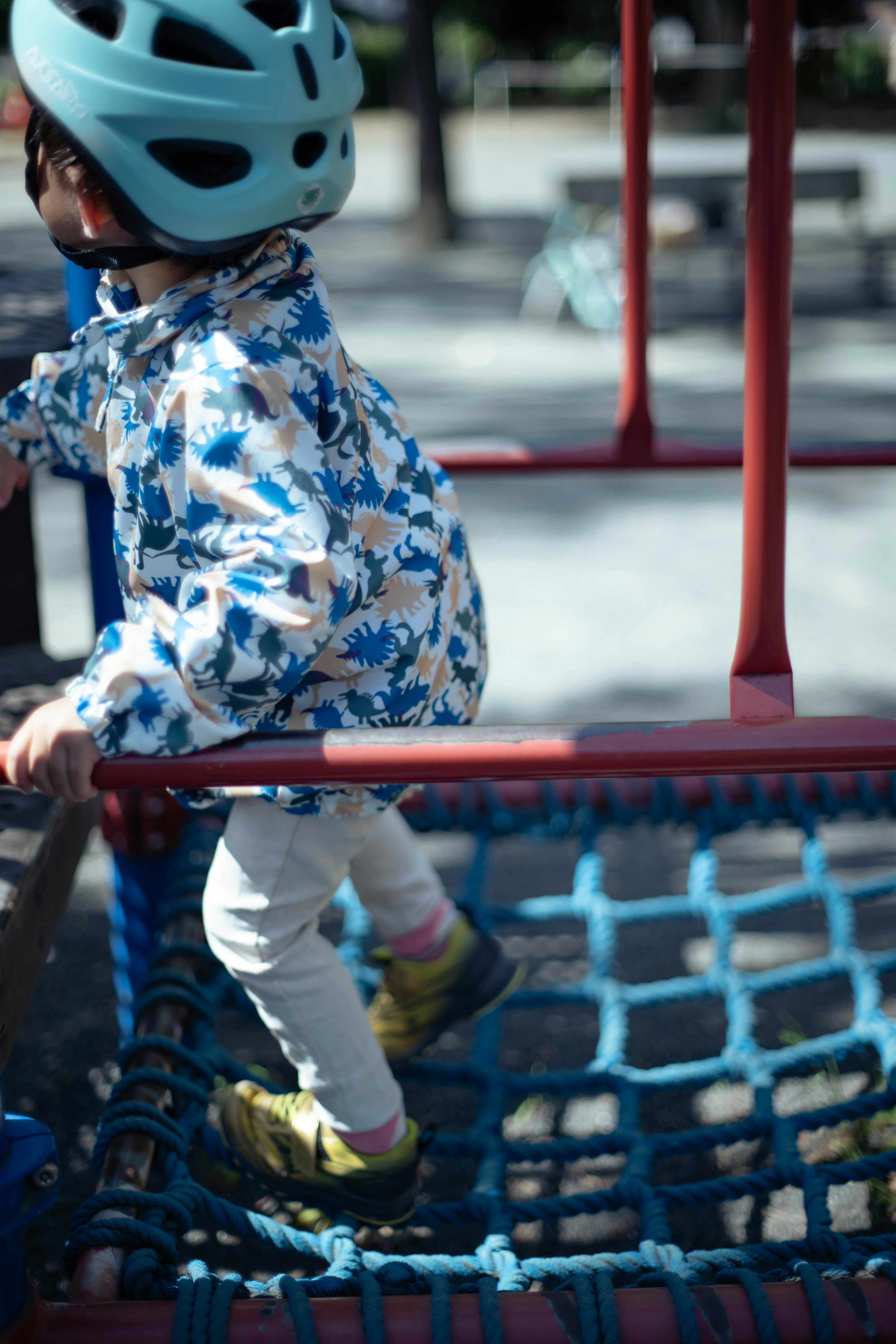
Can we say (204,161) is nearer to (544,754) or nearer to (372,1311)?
(544,754)

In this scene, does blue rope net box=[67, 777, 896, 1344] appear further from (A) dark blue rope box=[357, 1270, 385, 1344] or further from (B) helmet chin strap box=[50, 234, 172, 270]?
(B) helmet chin strap box=[50, 234, 172, 270]

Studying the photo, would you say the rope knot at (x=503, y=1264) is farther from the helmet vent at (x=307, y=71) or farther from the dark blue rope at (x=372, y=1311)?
the helmet vent at (x=307, y=71)

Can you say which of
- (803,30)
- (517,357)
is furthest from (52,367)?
(803,30)

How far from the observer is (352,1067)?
126 centimetres

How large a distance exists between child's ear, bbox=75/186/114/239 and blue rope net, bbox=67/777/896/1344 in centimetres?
78

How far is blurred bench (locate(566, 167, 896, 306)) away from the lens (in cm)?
615

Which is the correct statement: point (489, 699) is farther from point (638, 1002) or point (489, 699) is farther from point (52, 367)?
point (52, 367)

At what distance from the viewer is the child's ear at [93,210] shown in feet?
3.34

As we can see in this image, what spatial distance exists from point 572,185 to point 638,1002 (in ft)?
17.1

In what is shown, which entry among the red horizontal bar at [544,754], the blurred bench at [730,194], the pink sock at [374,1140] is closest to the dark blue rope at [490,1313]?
the pink sock at [374,1140]

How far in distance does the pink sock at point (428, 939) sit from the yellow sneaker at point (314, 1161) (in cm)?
21

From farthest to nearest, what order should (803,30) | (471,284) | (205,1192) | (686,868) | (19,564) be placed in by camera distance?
(803,30), (471,284), (686,868), (19,564), (205,1192)

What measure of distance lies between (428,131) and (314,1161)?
7465mm

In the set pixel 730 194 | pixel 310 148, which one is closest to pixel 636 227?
pixel 310 148
